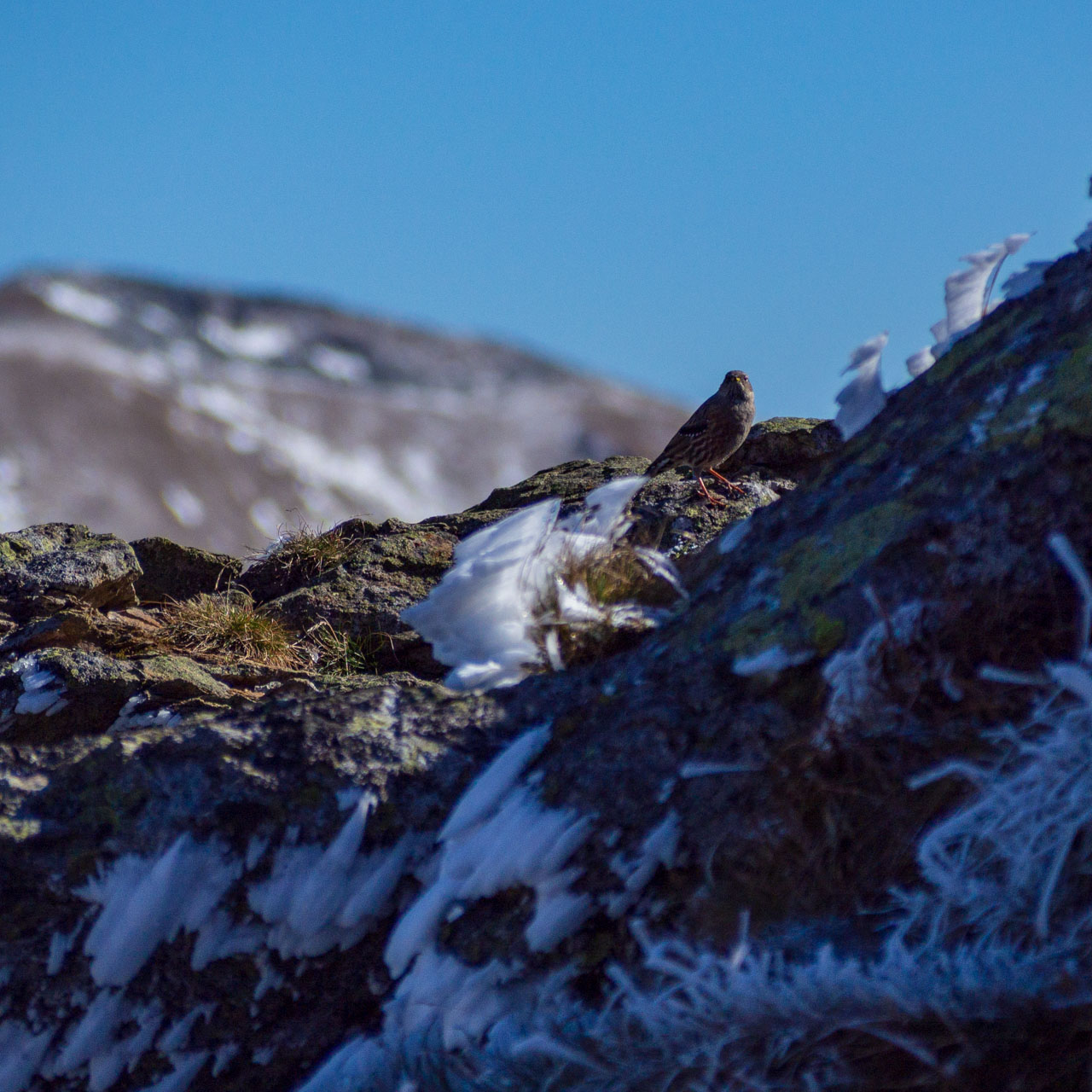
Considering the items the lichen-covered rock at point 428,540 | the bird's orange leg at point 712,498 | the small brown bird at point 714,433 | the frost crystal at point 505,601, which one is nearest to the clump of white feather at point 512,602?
the frost crystal at point 505,601

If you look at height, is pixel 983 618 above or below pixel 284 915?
below

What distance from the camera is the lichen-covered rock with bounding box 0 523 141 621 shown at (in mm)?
4738

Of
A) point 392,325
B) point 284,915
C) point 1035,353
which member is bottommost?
point 284,915

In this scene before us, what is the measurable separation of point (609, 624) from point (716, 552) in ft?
1.20

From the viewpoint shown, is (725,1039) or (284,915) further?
(284,915)

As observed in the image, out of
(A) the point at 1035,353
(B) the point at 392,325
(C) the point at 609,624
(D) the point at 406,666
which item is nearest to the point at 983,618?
(A) the point at 1035,353

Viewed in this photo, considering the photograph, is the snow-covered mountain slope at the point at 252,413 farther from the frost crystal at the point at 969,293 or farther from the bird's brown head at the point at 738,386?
the frost crystal at the point at 969,293

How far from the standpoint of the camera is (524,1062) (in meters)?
1.91

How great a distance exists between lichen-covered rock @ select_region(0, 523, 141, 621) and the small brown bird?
2468 mm

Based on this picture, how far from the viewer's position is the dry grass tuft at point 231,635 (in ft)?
14.3

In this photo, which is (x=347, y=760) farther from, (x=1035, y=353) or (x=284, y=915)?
(x=1035, y=353)

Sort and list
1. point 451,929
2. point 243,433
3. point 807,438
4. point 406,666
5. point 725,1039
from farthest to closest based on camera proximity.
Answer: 1. point 243,433
2. point 807,438
3. point 406,666
4. point 451,929
5. point 725,1039

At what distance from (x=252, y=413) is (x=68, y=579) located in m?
26.7

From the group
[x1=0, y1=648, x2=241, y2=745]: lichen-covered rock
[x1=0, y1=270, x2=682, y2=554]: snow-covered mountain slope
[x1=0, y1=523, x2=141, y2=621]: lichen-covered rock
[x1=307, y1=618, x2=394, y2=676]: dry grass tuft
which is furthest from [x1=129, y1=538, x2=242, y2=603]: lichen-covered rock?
[x1=0, y1=270, x2=682, y2=554]: snow-covered mountain slope
